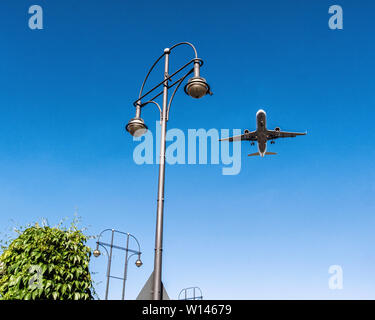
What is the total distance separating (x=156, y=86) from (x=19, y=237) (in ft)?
18.5

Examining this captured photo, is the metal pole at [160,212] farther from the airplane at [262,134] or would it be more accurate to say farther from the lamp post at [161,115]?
the airplane at [262,134]

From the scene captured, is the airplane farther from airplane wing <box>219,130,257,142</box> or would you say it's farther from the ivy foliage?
the ivy foliage

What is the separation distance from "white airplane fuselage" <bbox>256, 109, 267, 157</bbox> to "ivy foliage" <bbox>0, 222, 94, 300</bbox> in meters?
38.7

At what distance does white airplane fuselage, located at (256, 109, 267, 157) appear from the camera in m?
44.6

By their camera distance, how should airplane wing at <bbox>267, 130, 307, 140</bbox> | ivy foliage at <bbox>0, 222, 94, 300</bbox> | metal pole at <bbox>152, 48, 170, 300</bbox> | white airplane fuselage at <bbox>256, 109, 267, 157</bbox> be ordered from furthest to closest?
airplane wing at <bbox>267, 130, 307, 140</bbox>
white airplane fuselage at <bbox>256, 109, 267, 157</bbox>
ivy foliage at <bbox>0, 222, 94, 300</bbox>
metal pole at <bbox>152, 48, 170, 300</bbox>

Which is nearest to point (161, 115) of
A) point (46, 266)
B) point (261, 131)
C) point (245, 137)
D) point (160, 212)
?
point (160, 212)

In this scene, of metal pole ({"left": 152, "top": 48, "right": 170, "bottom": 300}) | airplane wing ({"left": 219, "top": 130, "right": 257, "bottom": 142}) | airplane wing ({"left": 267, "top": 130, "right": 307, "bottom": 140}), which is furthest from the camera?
airplane wing ({"left": 219, "top": 130, "right": 257, "bottom": 142})

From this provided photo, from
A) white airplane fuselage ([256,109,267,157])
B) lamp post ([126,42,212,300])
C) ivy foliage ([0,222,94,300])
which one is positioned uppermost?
white airplane fuselage ([256,109,267,157])

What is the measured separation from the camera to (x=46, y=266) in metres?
8.10

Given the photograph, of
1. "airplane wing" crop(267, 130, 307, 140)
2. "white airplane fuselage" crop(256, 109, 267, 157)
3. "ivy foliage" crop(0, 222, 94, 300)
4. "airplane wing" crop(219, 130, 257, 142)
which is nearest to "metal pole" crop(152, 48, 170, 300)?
"ivy foliage" crop(0, 222, 94, 300)

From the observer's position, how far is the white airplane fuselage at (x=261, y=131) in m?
44.6

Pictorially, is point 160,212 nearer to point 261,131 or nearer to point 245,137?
point 261,131
